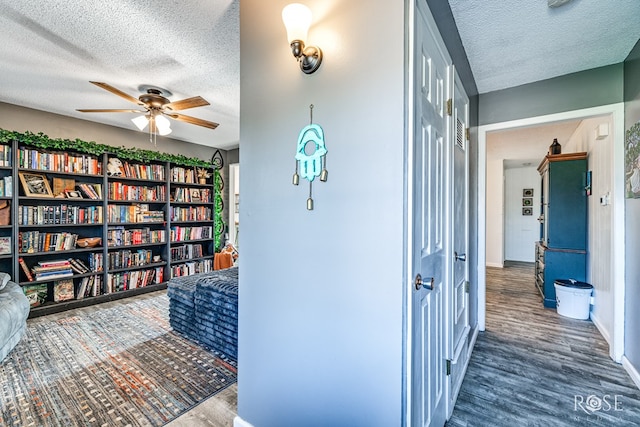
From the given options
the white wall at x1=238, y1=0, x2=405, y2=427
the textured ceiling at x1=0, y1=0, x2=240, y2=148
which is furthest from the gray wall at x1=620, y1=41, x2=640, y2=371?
the textured ceiling at x1=0, y1=0, x2=240, y2=148

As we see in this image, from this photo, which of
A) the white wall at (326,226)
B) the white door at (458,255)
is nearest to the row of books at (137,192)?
the white wall at (326,226)

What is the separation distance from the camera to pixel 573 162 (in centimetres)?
346

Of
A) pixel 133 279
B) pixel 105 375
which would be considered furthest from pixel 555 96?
pixel 133 279

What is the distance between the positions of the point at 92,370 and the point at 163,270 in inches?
94.6

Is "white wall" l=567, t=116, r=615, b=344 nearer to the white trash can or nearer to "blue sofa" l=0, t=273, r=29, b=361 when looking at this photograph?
the white trash can

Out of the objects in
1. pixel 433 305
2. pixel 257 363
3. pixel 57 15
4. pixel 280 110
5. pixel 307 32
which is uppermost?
pixel 57 15

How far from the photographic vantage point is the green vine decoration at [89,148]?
3133mm

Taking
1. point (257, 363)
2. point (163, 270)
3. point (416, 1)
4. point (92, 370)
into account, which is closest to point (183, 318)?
point (92, 370)

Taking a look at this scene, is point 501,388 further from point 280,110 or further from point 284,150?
point 280,110

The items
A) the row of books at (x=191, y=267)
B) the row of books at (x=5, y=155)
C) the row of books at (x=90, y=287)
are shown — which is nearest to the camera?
the row of books at (x=5, y=155)

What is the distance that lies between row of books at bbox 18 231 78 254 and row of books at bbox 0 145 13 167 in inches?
30.9

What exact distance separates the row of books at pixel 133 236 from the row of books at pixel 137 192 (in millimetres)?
437

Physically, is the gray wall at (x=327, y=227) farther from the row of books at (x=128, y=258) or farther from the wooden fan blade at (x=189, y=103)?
the row of books at (x=128, y=258)

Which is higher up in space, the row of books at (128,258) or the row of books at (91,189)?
the row of books at (91,189)
